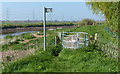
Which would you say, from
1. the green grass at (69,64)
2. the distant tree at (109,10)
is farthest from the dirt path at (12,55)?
the distant tree at (109,10)

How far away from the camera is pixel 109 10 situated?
48.1 ft

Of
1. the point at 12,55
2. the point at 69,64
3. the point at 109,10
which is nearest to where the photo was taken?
the point at 69,64

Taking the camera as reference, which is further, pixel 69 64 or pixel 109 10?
pixel 109 10

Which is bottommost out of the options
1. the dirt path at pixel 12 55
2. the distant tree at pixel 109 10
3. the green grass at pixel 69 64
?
the dirt path at pixel 12 55

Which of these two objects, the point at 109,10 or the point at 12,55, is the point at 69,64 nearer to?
the point at 12,55

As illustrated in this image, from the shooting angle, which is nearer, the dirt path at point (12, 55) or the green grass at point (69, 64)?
the green grass at point (69, 64)

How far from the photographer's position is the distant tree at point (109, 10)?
11.9 m

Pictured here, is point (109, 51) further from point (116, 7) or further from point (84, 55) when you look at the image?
point (116, 7)

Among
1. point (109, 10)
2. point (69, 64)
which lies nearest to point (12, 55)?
point (69, 64)

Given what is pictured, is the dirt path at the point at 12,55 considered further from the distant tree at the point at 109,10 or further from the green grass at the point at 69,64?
the distant tree at the point at 109,10

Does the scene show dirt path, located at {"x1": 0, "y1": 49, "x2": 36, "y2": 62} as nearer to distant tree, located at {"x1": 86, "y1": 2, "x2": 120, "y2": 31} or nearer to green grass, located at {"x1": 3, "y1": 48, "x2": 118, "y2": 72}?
green grass, located at {"x1": 3, "y1": 48, "x2": 118, "y2": 72}

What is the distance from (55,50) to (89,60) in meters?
2.88

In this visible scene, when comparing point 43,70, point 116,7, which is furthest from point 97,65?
point 116,7

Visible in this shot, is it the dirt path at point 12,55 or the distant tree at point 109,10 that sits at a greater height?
the distant tree at point 109,10
